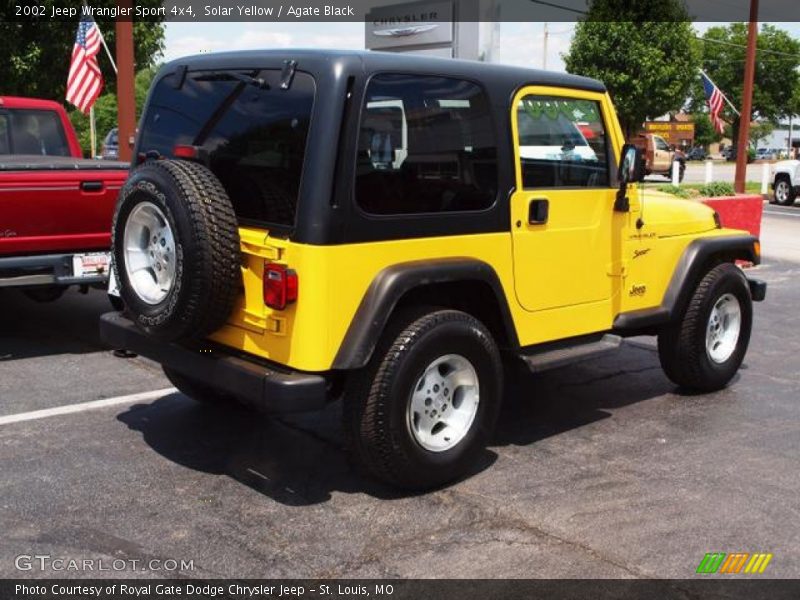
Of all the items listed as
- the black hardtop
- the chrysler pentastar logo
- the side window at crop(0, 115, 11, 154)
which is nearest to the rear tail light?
the black hardtop

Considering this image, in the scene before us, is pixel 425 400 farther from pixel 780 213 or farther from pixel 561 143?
pixel 780 213

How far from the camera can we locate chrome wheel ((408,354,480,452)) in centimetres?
425

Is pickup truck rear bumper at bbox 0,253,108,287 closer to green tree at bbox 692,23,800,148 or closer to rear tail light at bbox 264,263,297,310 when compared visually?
rear tail light at bbox 264,263,297,310

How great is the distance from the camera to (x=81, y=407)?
18.2 ft

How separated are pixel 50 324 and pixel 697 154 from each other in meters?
79.7

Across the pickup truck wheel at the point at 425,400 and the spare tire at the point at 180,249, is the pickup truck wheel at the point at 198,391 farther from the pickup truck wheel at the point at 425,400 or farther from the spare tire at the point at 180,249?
the pickup truck wheel at the point at 425,400

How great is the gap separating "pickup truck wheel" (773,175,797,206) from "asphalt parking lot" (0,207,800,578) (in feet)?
57.1

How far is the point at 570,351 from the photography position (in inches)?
196

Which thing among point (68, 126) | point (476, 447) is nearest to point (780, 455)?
point (476, 447)

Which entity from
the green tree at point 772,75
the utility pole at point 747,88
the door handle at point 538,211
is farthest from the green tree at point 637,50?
the green tree at point 772,75

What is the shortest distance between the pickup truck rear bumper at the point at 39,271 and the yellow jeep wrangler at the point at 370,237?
6.39 ft

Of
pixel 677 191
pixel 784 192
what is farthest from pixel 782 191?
pixel 677 191

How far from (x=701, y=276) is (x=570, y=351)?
59.1 inches

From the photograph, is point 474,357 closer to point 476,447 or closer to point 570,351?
point 476,447
